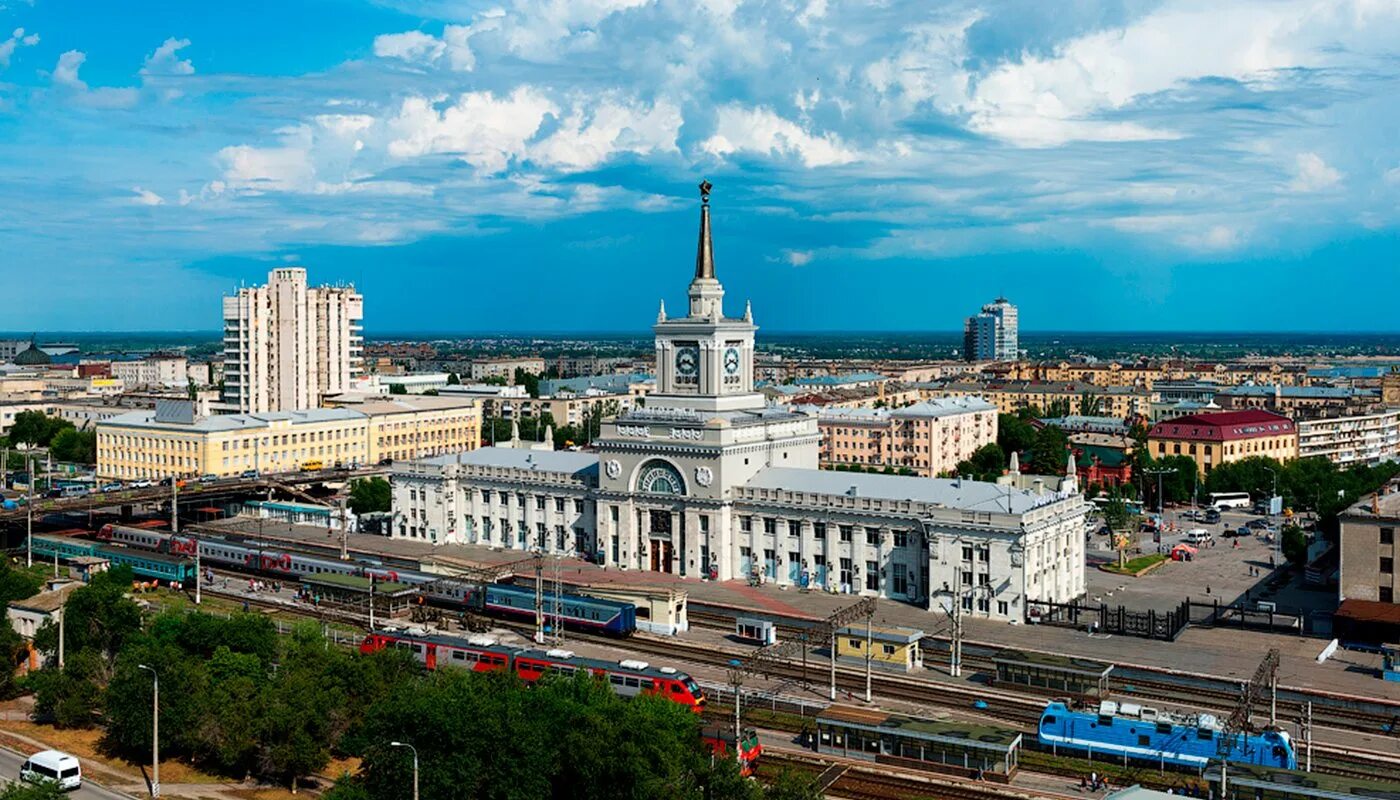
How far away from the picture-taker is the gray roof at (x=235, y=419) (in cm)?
14400

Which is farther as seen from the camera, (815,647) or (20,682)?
(815,647)

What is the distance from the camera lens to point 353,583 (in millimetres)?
87812

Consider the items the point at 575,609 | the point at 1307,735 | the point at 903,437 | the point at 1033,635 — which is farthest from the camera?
the point at 903,437

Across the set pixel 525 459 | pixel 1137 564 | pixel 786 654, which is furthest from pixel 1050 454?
pixel 786 654

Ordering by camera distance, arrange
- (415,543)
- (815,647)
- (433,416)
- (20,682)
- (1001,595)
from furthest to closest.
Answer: (433,416) → (415,543) → (1001,595) → (815,647) → (20,682)

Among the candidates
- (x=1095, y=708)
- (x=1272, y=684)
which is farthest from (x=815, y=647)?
(x=1272, y=684)

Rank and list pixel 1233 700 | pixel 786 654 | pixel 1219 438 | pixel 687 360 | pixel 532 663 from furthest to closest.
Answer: pixel 1219 438 < pixel 687 360 < pixel 786 654 < pixel 532 663 < pixel 1233 700

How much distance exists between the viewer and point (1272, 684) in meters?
60.8

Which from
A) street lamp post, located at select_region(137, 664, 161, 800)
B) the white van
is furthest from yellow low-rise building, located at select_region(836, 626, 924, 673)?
the white van

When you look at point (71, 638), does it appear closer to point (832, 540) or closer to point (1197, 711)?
point (832, 540)

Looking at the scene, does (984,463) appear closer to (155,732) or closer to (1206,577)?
(1206,577)

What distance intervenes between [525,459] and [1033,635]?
48.2 metres

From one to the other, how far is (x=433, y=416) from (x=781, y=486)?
85.2m

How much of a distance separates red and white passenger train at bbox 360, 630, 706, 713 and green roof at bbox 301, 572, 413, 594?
38.0 feet
